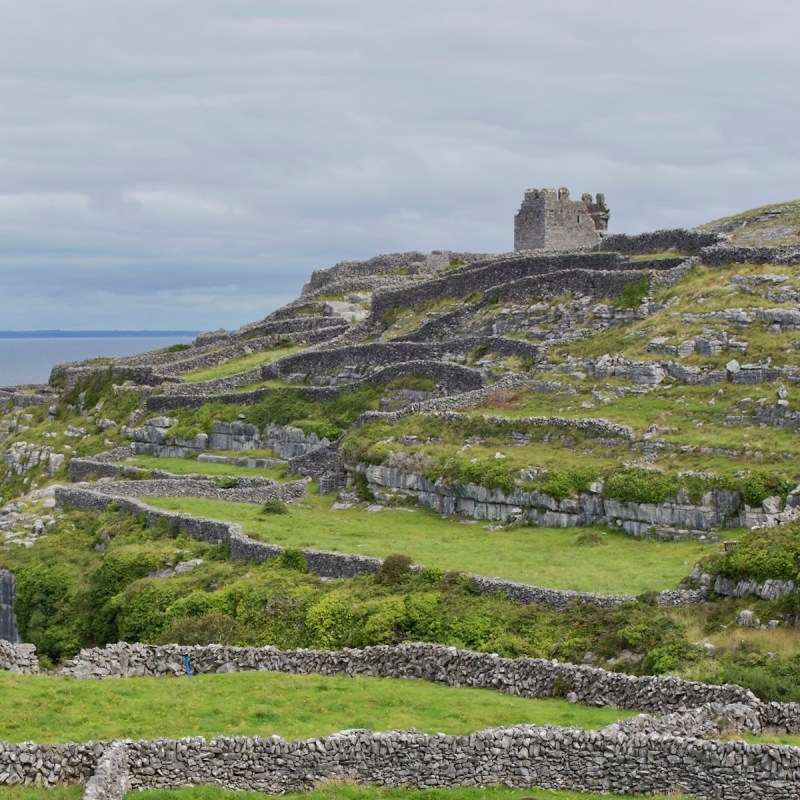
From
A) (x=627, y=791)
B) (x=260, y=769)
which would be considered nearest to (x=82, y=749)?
(x=260, y=769)

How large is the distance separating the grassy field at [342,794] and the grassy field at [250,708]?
133cm

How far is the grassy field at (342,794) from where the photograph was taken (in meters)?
19.3

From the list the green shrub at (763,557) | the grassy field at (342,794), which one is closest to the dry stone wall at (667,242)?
the green shrub at (763,557)

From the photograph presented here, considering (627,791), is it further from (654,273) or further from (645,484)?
(654,273)

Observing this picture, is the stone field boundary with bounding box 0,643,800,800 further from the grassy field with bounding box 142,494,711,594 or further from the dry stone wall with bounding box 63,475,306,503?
the dry stone wall with bounding box 63,475,306,503

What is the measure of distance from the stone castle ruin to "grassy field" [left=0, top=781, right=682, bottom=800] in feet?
222

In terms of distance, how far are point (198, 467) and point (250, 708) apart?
117 ft

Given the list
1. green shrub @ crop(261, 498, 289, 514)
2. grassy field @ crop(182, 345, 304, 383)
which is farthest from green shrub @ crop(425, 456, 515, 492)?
grassy field @ crop(182, 345, 304, 383)

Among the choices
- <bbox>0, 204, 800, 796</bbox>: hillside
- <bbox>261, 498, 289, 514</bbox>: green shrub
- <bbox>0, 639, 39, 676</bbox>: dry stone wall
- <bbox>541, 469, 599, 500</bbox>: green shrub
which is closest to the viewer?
<bbox>0, 639, 39, 676</bbox>: dry stone wall

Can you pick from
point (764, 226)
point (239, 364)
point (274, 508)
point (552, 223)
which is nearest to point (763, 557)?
point (274, 508)

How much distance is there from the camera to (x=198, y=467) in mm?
58375

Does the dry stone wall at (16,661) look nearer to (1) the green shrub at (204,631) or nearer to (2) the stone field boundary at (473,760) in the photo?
(1) the green shrub at (204,631)

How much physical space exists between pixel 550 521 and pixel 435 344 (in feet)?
73.6

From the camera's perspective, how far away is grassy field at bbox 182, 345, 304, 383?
74.1m
